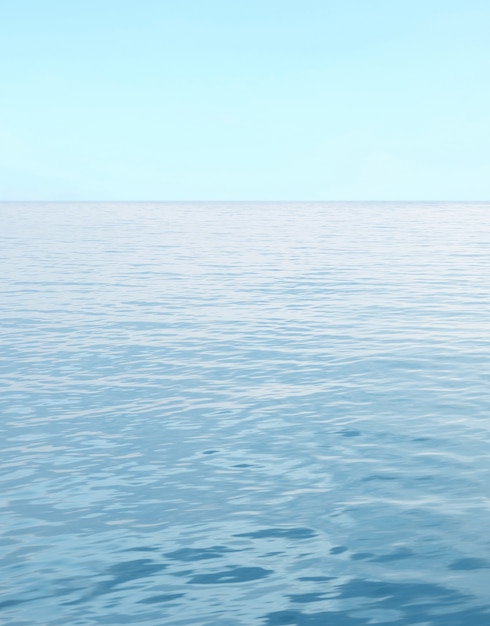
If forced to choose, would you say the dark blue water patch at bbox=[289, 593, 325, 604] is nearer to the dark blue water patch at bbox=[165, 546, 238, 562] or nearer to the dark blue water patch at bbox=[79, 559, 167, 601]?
the dark blue water patch at bbox=[165, 546, 238, 562]

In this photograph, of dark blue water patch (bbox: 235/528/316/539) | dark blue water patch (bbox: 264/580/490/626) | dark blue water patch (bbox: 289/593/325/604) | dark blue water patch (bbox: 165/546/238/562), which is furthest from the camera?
dark blue water patch (bbox: 235/528/316/539)

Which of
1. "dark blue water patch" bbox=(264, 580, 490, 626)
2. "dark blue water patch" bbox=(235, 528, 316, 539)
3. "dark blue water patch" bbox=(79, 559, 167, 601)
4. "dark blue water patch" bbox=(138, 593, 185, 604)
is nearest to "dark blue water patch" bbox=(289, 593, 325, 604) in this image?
"dark blue water patch" bbox=(264, 580, 490, 626)

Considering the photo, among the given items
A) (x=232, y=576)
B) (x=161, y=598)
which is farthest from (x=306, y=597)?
(x=161, y=598)

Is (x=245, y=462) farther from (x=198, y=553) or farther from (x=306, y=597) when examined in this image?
(x=306, y=597)

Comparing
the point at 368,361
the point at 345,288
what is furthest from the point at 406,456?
the point at 345,288

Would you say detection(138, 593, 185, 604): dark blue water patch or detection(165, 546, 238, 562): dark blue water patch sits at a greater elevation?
detection(165, 546, 238, 562): dark blue water patch

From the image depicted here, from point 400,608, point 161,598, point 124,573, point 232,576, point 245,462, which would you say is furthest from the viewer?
point 245,462

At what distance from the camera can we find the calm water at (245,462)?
9.19 meters

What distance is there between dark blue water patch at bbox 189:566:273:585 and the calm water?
0.07 feet

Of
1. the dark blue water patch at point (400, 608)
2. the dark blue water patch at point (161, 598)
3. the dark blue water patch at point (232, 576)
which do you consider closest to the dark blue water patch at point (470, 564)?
the dark blue water patch at point (400, 608)

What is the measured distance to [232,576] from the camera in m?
9.50

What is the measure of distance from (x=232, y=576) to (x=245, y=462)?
3829 millimetres

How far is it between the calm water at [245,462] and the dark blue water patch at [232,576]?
0.07 feet

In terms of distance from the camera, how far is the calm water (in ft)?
30.1
